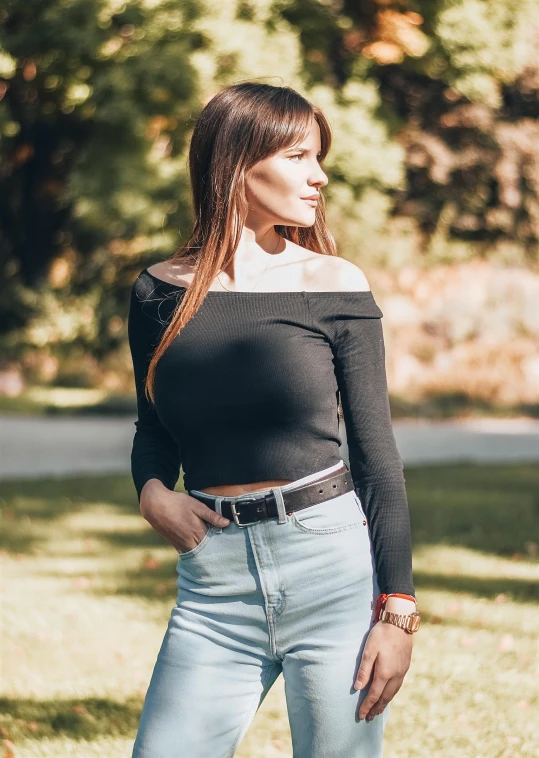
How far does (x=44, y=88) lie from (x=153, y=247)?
10.1ft

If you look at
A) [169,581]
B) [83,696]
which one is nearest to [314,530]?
[83,696]

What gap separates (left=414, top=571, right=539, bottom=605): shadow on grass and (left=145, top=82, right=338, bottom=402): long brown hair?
14.8 ft

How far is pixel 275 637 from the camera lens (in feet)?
6.91

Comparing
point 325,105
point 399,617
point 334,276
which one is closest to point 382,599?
point 399,617

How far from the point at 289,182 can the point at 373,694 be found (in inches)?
38.7

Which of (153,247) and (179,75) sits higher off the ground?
(179,75)

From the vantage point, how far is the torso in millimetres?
2115

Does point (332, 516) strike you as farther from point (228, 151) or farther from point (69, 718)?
point (69, 718)

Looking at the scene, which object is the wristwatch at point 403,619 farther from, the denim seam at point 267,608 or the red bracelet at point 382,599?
the denim seam at point 267,608

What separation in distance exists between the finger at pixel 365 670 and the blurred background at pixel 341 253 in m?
1.13

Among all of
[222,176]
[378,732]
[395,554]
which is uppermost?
[222,176]

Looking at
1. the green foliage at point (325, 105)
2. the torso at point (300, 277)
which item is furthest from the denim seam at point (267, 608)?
the green foliage at point (325, 105)

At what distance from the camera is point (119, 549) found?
7777 mm

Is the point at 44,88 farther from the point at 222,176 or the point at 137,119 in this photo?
the point at 222,176
